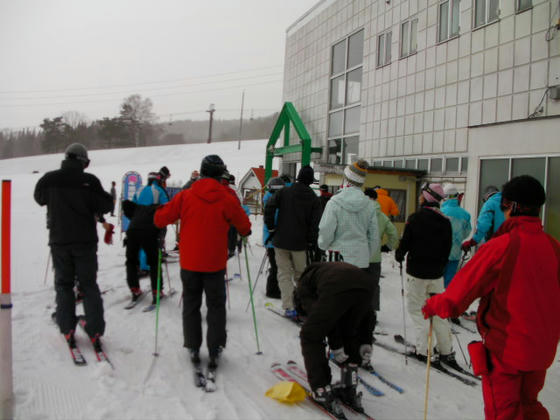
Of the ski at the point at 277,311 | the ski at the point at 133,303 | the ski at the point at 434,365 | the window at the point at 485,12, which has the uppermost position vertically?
the window at the point at 485,12

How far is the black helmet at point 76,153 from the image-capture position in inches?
160

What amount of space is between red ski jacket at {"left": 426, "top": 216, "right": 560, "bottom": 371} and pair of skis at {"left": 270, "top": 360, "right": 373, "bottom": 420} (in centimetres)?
137

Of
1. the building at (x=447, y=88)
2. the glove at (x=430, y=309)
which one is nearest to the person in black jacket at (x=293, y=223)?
the glove at (x=430, y=309)

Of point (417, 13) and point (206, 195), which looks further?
point (417, 13)

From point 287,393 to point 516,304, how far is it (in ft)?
6.37

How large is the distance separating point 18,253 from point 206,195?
875 centimetres

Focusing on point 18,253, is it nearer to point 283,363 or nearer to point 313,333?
point 283,363

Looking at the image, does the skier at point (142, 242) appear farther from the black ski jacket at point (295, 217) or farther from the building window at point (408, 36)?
the building window at point (408, 36)

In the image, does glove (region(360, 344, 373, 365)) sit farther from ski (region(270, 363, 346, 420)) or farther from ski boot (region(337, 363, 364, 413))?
ski (region(270, 363, 346, 420))

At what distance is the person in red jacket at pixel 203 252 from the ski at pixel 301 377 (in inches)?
30.4

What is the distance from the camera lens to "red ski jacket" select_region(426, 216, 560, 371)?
2455 millimetres

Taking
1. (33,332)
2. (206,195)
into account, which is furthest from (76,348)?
(206,195)

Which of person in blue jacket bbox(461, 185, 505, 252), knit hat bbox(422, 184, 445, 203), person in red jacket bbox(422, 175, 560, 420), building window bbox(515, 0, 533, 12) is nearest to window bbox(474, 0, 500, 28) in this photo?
building window bbox(515, 0, 533, 12)

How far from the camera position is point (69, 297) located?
13.5ft
